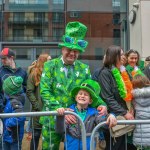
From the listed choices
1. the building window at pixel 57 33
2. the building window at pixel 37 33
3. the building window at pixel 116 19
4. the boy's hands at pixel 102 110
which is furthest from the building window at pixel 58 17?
the boy's hands at pixel 102 110

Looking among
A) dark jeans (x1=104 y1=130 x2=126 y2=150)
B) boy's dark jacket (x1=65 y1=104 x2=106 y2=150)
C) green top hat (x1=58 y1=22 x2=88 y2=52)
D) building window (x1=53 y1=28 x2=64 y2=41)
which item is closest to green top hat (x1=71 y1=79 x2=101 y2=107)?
boy's dark jacket (x1=65 y1=104 x2=106 y2=150)

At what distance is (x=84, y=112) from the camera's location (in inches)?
177

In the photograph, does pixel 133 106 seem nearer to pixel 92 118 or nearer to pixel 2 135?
pixel 92 118

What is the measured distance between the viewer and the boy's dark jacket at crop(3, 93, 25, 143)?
4.84 meters

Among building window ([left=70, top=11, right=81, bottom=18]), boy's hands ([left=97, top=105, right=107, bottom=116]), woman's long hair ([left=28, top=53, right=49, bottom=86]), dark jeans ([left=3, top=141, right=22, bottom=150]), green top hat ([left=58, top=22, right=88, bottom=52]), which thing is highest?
building window ([left=70, top=11, right=81, bottom=18])

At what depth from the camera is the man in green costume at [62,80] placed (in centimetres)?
446

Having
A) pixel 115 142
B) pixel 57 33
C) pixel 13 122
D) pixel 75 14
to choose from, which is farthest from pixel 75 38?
pixel 75 14

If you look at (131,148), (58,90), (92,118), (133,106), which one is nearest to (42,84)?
(58,90)

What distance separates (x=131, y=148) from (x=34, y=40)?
564 centimetres

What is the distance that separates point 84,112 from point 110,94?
561 millimetres

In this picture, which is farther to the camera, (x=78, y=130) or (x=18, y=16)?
(x=18, y=16)

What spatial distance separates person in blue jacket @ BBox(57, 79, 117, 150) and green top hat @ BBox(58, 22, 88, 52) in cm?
41

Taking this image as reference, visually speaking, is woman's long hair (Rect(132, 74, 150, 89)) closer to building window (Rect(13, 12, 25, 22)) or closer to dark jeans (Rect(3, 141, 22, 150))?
dark jeans (Rect(3, 141, 22, 150))

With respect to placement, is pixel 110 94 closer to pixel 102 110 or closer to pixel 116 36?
pixel 102 110
